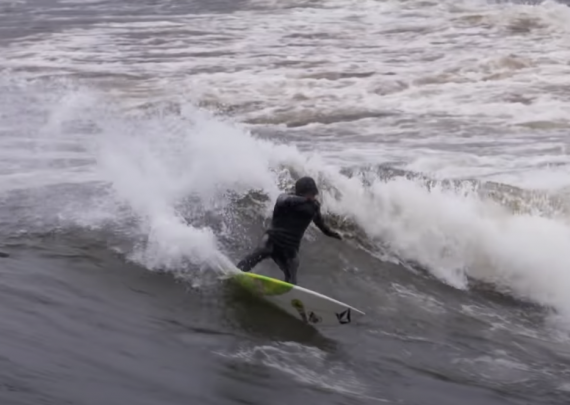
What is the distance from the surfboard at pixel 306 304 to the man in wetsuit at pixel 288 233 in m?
0.49

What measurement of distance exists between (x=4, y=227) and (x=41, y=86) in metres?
8.63

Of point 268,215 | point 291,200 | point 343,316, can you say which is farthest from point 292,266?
point 268,215

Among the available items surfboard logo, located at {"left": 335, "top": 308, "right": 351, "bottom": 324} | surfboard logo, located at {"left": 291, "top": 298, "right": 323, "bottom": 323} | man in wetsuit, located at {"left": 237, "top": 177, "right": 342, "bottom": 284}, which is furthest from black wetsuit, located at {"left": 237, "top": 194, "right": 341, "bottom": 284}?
surfboard logo, located at {"left": 335, "top": 308, "right": 351, "bottom": 324}

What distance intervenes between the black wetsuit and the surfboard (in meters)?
0.49

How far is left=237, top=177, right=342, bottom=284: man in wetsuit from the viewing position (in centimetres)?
884

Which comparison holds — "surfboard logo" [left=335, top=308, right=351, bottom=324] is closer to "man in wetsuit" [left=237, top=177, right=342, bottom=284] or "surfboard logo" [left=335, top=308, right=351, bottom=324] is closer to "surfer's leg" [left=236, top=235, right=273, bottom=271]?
"man in wetsuit" [left=237, top=177, right=342, bottom=284]

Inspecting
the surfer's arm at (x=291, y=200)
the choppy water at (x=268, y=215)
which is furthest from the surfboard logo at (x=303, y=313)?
the surfer's arm at (x=291, y=200)

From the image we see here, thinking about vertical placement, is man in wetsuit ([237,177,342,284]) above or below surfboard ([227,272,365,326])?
above

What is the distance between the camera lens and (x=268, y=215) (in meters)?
11.0

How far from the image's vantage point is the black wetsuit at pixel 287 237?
8.84 metres

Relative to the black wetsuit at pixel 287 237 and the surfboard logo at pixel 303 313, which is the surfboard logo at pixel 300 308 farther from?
the black wetsuit at pixel 287 237

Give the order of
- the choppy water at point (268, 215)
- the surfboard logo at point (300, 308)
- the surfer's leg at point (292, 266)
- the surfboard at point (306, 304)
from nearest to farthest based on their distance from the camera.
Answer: the choppy water at point (268, 215), the surfboard at point (306, 304), the surfboard logo at point (300, 308), the surfer's leg at point (292, 266)

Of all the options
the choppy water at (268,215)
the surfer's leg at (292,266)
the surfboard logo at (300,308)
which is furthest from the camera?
the surfer's leg at (292,266)

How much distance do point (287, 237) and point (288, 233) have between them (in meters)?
0.04
